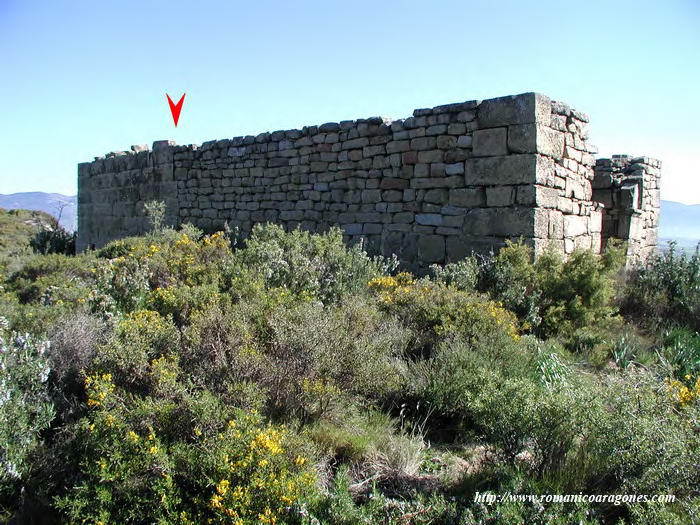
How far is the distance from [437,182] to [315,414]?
4.76 meters

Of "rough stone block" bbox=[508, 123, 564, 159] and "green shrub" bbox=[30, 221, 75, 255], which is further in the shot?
"green shrub" bbox=[30, 221, 75, 255]

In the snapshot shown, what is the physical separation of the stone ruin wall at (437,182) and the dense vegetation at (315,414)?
2.22 m

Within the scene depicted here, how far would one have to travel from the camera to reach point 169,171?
11930 mm

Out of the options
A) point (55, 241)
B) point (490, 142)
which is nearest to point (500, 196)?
point (490, 142)

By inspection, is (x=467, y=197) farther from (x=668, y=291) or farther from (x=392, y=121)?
(x=668, y=291)

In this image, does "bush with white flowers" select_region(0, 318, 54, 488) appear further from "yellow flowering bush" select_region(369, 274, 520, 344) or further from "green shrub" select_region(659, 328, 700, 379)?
"green shrub" select_region(659, 328, 700, 379)

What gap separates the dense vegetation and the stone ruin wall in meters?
2.22

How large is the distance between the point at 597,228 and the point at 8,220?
1776cm

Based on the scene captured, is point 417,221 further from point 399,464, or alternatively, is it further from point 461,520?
point 461,520

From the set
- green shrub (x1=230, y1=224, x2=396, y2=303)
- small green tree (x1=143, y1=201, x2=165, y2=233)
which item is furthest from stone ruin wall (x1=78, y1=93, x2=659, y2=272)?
green shrub (x1=230, y1=224, x2=396, y2=303)

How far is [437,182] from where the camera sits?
296 inches

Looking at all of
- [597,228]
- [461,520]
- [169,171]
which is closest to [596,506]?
[461,520]

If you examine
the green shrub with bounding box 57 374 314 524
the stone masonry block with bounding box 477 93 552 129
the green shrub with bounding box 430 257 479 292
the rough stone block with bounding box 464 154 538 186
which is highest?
the stone masonry block with bounding box 477 93 552 129

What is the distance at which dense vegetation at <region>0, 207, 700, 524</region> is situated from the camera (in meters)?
2.62
